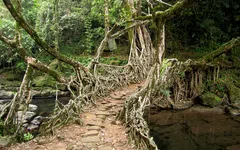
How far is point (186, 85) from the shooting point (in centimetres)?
820

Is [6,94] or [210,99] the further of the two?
[6,94]

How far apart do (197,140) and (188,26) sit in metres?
6.92

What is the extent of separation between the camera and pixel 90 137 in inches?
167

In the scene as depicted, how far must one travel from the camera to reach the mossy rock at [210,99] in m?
7.96

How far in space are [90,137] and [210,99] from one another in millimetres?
5139

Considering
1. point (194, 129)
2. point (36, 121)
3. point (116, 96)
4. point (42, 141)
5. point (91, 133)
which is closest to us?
point (42, 141)

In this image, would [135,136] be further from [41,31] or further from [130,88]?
[41,31]

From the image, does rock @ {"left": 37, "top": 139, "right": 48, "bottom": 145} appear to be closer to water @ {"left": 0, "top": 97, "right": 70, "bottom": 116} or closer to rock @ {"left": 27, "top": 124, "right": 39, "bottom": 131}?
rock @ {"left": 27, "top": 124, "right": 39, "bottom": 131}

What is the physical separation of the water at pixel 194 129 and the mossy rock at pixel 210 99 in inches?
8.2

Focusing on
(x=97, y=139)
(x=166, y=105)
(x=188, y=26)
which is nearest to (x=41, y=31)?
(x=188, y=26)

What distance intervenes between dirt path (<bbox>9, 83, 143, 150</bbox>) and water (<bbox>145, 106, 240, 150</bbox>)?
1.37m

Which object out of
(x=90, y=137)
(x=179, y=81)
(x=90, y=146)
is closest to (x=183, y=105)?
(x=179, y=81)

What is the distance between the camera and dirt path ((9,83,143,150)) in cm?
389

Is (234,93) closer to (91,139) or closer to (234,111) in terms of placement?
(234,111)
